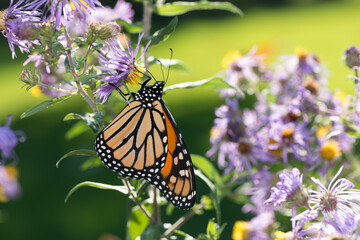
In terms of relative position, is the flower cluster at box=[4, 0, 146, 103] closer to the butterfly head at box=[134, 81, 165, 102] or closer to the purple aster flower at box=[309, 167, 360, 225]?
the butterfly head at box=[134, 81, 165, 102]

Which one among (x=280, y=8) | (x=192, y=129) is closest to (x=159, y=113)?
(x=192, y=129)

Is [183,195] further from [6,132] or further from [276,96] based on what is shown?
[276,96]

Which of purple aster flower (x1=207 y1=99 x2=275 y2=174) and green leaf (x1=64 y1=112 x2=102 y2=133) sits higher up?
green leaf (x1=64 y1=112 x2=102 y2=133)

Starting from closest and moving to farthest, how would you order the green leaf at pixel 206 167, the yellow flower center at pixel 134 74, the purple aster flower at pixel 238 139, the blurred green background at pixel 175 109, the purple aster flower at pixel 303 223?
the purple aster flower at pixel 303 223
the yellow flower center at pixel 134 74
the green leaf at pixel 206 167
the purple aster flower at pixel 238 139
the blurred green background at pixel 175 109

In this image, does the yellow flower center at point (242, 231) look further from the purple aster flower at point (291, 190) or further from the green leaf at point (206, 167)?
the purple aster flower at point (291, 190)

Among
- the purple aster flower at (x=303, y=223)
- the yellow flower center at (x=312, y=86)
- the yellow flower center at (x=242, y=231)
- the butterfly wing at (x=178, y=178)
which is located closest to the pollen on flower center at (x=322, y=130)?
the yellow flower center at (x=312, y=86)

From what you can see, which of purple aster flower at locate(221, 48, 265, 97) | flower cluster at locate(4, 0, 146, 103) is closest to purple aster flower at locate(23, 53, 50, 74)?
flower cluster at locate(4, 0, 146, 103)
